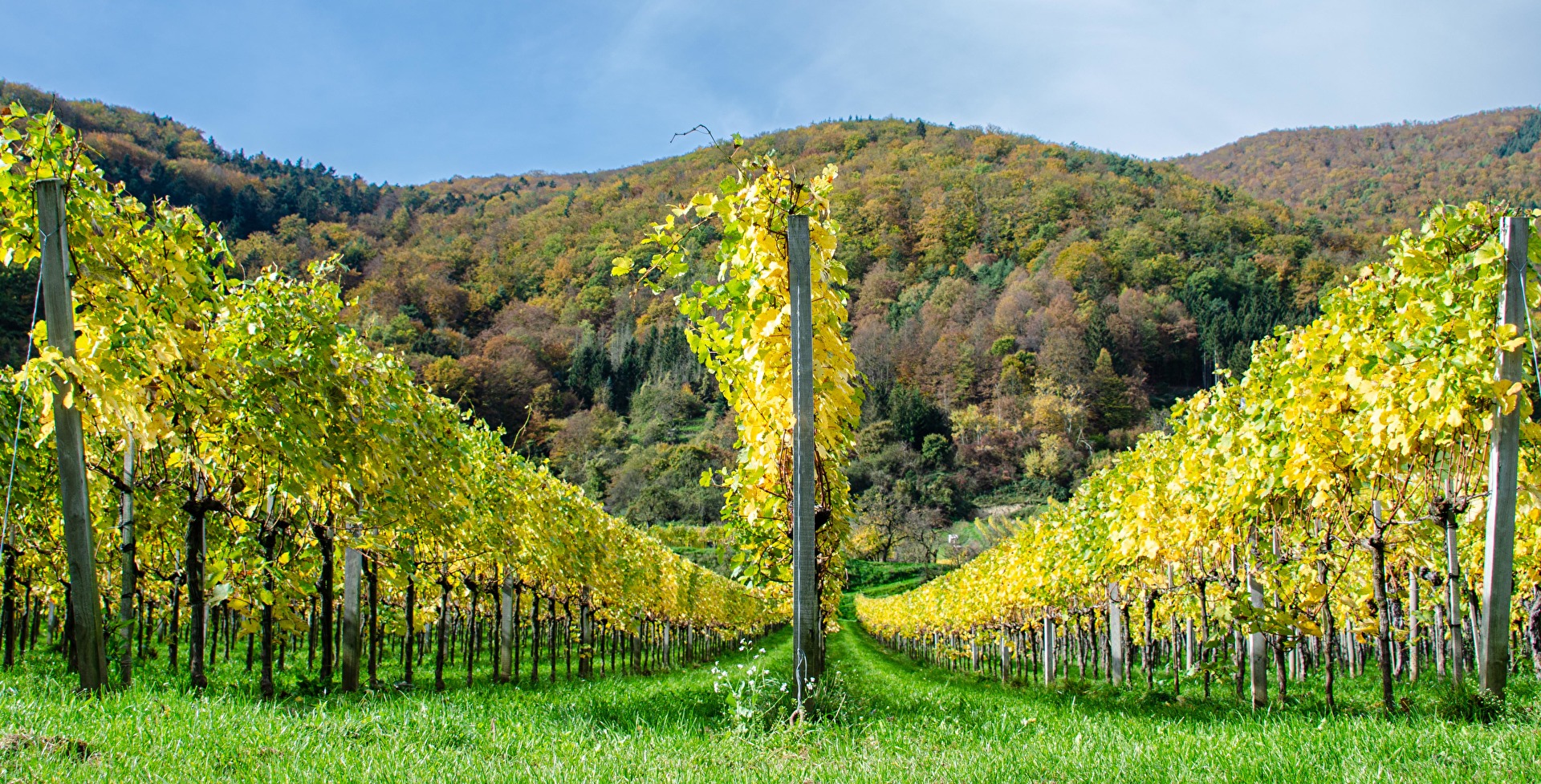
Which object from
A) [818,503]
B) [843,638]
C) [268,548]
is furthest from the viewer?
[843,638]

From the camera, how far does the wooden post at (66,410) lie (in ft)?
12.8

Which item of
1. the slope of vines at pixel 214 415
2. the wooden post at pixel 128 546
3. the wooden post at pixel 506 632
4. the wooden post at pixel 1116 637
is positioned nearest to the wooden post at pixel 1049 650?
the wooden post at pixel 1116 637

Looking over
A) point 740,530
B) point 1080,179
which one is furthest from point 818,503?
point 1080,179

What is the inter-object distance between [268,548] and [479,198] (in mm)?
110717

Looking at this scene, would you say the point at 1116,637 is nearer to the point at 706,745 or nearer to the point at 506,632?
the point at 506,632

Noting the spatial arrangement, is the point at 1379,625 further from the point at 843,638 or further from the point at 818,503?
the point at 843,638

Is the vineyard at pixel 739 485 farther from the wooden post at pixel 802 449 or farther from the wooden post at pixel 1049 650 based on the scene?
the wooden post at pixel 1049 650

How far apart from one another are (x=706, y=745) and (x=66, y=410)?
328cm

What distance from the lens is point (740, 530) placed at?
508cm

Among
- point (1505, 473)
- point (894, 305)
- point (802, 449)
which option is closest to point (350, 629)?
point (802, 449)

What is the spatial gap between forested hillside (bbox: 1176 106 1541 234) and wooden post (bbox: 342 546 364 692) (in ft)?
204

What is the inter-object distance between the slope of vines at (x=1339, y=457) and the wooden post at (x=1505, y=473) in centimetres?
7

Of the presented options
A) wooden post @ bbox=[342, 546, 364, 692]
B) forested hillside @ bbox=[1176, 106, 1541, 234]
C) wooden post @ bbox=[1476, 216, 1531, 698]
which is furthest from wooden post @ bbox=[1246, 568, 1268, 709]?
forested hillside @ bbox=[1176, 106, 1541, 234]

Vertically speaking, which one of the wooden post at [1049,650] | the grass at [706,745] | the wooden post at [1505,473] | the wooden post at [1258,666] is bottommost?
the wooden post at [1049,650]
